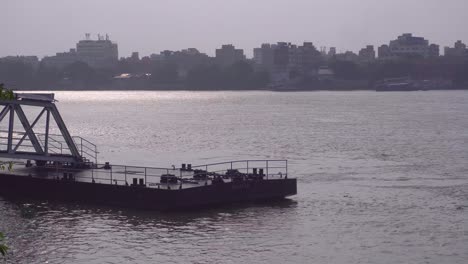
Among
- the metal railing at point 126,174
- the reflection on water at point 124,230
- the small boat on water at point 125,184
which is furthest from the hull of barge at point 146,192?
the metal railing at point 126,174

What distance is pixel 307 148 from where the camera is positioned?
77.1 m

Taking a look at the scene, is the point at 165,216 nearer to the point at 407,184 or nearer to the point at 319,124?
the point at 407,184

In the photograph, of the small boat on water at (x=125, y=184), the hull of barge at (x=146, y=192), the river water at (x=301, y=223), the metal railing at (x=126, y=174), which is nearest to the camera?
the river water at (x=301, y=223)

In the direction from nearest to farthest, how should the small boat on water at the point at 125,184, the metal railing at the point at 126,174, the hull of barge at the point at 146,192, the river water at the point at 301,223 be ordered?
the river water at the point at 301,223, the hull of barge at the point at 146,192, the small boat on water at the point at 125,184, the metal railing at the point at 126,174

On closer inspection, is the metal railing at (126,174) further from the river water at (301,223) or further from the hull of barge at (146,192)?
the river water at (301,223)

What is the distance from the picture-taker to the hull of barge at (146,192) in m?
39.5

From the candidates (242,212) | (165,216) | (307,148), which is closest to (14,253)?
(165,216)

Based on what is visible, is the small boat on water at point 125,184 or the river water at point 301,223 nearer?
the river water at point 301,223

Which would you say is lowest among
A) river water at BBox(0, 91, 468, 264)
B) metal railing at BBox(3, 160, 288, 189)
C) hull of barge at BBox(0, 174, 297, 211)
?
river water at BBox(0, 91, 468, 264)

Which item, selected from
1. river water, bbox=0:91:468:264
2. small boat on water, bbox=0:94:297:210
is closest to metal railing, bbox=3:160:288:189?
small boat on water, bbox=0:94:297:210

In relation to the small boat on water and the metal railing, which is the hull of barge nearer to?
Answer: the small boat on water

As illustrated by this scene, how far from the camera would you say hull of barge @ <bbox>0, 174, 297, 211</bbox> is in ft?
130

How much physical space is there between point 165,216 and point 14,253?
897cm

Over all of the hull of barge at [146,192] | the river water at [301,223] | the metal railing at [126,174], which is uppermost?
the metal railing at [126,174]
